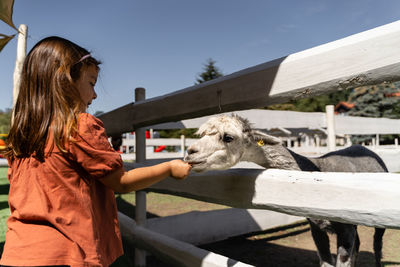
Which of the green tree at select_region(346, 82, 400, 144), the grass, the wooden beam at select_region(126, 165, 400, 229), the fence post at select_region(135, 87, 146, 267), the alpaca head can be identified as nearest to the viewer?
the wooden beam at select_region(126, 165, 400, 229)

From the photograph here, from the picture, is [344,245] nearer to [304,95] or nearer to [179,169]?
[304,95]

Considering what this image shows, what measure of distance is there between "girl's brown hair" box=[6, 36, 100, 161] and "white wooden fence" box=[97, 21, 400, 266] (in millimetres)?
876

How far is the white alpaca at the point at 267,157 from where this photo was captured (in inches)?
64.8

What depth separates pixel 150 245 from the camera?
2.86 meters

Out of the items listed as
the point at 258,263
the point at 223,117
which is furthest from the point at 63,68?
the point at 258,263

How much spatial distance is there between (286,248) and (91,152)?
3.88m

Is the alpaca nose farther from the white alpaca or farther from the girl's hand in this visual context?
the girl's hand

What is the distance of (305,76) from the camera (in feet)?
4.63

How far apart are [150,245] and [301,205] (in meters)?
1.95

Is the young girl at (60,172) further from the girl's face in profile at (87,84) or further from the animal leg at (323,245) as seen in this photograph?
the animal leg at (323,245)

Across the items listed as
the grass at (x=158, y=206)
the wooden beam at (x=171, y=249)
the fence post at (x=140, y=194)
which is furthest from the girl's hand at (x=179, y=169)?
the grass at (x=158, y=206)

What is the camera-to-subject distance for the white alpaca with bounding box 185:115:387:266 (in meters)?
1.65

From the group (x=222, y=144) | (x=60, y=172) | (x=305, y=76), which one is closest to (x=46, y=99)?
(x=60, y=172)

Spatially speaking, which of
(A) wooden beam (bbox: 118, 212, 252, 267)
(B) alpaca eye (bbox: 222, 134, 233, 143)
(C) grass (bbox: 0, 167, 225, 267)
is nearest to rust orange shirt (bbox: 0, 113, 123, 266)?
(B) alpaca eye (bbox: 222, 134, 233, 143)
